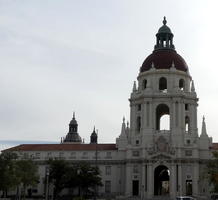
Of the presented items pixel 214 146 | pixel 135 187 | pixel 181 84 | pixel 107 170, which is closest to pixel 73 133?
pixel 107 170

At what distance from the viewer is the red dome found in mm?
116125

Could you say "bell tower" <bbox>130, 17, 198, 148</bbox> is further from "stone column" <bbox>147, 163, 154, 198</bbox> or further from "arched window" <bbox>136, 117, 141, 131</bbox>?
"stone column" <bbox>147, 163, 154, 198</bbox>

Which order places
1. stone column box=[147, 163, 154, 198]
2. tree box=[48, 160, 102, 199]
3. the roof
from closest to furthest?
tree box=[48, 160, 102, 199]
stone column box=[147, 163, 154, 198]
the roof

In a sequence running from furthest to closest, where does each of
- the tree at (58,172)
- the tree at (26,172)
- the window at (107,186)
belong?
the window at (107,186)
the tree at (58,172)
the tree at (26,172)

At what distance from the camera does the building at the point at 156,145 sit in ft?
353

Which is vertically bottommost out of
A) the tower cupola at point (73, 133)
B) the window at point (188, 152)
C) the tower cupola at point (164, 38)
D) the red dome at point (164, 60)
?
the window at point (188, 152)

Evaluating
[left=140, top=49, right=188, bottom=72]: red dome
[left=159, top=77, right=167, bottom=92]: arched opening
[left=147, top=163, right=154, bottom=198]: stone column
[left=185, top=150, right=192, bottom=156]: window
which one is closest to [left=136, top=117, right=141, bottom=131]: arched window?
[left=159, top=77, right=167, bottom=92]: arched opening

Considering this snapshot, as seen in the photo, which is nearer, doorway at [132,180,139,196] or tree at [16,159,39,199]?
tree at [16,159,39,199]

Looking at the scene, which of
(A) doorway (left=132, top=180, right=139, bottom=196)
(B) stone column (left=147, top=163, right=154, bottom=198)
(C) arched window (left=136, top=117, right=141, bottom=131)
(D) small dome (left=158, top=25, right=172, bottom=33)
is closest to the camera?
(B) stone column (left=147, top=163, right=154, bottom=198)

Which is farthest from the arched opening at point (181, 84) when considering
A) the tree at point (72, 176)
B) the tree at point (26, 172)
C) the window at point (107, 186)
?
the tree at point (26, 172)

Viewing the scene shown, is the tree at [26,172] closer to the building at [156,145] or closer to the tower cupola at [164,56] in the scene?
the building at [156,145]

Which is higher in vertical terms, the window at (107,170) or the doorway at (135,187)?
the window at (107,170)

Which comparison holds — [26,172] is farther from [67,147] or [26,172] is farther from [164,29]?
[164,29]

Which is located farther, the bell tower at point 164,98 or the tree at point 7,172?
the bell tower at point 164,98
